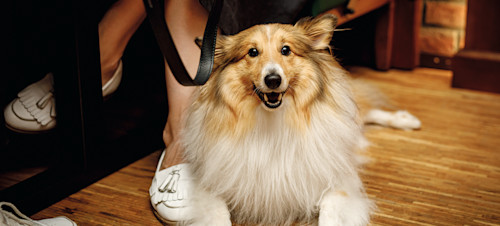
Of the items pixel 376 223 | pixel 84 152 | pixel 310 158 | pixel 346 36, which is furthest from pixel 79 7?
pixel 346 36

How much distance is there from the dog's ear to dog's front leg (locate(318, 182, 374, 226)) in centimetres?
40

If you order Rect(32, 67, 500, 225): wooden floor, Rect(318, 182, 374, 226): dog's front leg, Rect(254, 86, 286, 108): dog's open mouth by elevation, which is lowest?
Rect(32, 67, 500, 225): wooden floor

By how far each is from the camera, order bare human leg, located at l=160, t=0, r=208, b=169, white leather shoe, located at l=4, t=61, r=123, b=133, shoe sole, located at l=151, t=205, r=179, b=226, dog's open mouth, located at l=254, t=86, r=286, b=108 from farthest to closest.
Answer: white leather shoe, located at l=4, t=61, r=123, b=133 → bare human leg, located at l=160, t=0, r=208, b=169 → shoe sole, located at l=151, t=205, r=179, b=226 → dog's open mouth, located at l=254, t=86, r=286, b=108

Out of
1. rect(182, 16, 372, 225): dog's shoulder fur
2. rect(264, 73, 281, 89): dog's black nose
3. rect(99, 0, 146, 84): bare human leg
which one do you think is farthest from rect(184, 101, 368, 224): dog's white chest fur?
rect(99, 0, 146, 84): bare human leg

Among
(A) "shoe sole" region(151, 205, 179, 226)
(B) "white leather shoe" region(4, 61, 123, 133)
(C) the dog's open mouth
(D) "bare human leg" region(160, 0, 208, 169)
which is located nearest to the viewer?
(C) the dog's open mouth

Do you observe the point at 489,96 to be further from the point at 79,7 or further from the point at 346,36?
the point at 79,7

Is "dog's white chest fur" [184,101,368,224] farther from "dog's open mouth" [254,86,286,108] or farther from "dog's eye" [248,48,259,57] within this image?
"dog's eye" [248,48,259,57]

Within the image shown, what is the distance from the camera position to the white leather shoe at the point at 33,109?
1656mm

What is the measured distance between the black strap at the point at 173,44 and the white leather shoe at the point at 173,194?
1.20ft

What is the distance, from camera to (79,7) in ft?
Answer: 4.91

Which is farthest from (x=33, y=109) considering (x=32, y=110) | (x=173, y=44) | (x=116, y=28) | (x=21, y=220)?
(x=173, y=44)

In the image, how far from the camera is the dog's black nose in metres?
1.24

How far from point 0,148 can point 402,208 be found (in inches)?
51.6

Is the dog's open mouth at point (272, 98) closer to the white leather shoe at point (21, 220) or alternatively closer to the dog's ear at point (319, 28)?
the dog's ear at point (319, 28)
